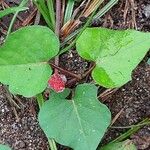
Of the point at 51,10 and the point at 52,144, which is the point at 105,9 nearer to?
the point at 51,10

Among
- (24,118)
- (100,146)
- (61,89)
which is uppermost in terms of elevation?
(61,89)

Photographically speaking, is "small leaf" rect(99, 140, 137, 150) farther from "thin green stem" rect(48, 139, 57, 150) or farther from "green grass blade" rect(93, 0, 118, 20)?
"green grass blade" rect(93, 0, 118, 20)

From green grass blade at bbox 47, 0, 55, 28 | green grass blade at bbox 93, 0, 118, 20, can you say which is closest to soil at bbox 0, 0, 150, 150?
green grass blade at bbox 93, 0, 118, 20

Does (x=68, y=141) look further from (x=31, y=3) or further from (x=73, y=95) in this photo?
(x=31, y=3)

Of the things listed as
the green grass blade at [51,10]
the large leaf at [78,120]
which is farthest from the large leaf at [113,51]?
the green grass blade at [51,10]

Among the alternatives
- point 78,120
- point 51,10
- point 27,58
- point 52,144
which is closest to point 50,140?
point 52,144

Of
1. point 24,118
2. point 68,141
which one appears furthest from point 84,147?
point 24,118
